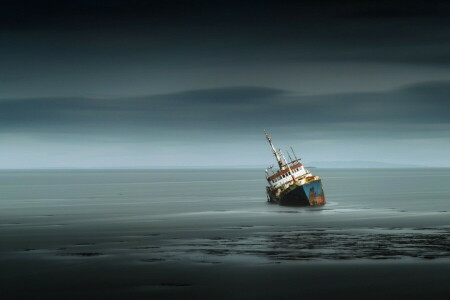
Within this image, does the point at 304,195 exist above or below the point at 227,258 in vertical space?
above

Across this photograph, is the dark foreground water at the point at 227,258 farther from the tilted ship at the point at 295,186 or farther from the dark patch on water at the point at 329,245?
the tilted ship at the point at 295,186

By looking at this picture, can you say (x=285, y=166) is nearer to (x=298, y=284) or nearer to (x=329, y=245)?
(x=329, y=245)

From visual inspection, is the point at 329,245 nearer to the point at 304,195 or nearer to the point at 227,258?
the point at 227,258

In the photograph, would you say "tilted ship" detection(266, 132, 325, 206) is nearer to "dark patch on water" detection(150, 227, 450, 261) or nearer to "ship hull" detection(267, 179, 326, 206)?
"ship hull" detection(267, 179, 326, 206)

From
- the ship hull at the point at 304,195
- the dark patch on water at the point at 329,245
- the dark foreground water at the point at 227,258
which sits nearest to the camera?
the dark foreground water at the point at 227,258

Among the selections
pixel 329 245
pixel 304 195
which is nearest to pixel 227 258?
pixel 329 245

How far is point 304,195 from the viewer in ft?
281

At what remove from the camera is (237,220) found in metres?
68.2

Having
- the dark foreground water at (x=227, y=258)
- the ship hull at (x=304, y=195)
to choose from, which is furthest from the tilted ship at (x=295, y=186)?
the dark foreground water at (x=227, y=258)

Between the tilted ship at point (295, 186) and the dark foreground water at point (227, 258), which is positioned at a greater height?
the tilted ship at point (295, 186)

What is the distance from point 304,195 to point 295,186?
173 cm

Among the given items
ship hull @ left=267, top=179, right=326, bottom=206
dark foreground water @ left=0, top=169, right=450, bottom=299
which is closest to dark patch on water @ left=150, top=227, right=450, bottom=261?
dark foreground water @ left=0, top=169, right=450, bottom=299

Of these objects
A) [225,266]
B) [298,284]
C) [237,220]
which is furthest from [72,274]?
[237,220]

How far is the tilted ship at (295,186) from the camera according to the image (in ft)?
281
